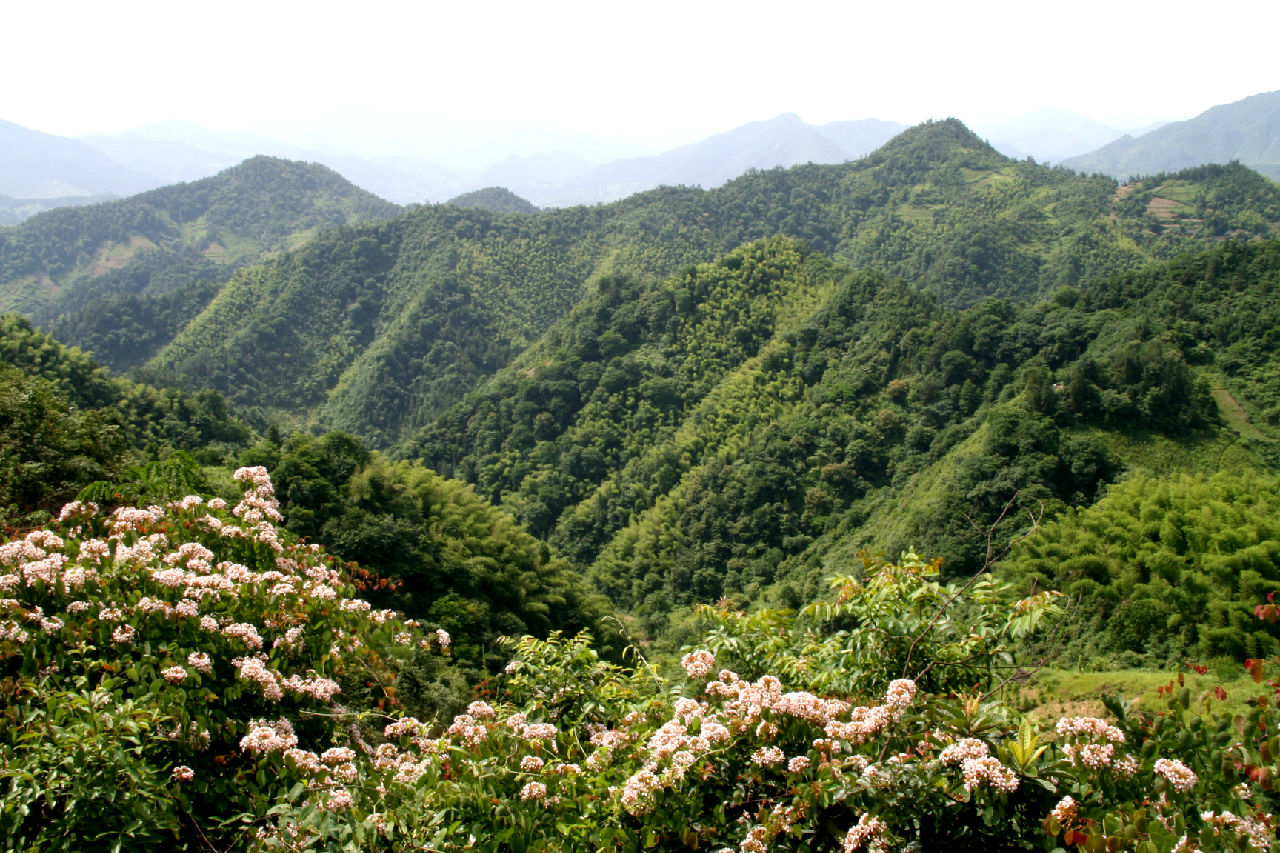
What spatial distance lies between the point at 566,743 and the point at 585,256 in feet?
305

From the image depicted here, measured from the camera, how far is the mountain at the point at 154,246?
8775cm

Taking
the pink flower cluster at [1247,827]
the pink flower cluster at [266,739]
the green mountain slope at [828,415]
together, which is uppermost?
the pink flower cluster at [1247,827]

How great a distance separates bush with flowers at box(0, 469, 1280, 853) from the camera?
3.03 m

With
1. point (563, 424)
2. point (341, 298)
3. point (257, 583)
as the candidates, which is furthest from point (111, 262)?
point (257, 583)

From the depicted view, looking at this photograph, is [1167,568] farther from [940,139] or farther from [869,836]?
[940,139]

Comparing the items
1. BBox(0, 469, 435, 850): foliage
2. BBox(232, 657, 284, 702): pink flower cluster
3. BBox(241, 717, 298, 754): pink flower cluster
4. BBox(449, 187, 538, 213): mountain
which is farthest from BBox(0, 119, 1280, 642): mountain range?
BBox(449, 187, 538, 213): mountain

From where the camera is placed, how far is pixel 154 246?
11981 centimetres

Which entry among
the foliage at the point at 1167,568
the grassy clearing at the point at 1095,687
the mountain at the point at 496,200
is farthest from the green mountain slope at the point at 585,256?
the mountain at the point at 496,200

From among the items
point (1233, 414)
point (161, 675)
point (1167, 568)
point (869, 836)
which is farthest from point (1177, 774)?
point (1233, 414)

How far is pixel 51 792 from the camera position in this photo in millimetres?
3357

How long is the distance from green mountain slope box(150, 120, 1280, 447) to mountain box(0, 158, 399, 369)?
9411mm

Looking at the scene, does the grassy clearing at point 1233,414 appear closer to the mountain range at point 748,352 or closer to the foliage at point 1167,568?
the mountain range at point 748,352

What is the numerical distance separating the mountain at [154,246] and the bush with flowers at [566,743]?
101771 mm

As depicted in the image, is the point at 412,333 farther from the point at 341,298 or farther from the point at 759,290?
the point at 759,290
